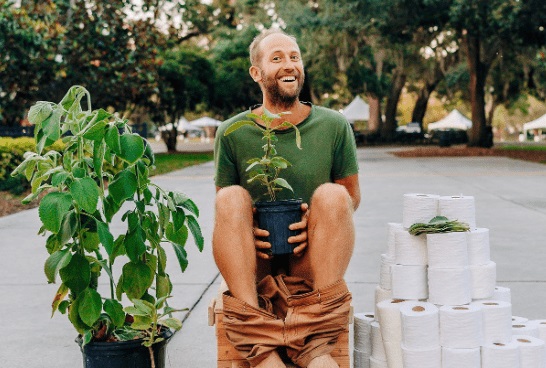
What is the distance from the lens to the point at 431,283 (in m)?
3.25

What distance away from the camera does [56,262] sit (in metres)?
2.94

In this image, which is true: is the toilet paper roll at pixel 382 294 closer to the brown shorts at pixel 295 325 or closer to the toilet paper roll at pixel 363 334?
the toilet paper roll at pixel 363 334

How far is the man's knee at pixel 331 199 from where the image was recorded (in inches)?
121

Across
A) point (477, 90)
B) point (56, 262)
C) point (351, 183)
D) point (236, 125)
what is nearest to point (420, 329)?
point (351, 183)

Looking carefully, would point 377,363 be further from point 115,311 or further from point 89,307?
point 89,307

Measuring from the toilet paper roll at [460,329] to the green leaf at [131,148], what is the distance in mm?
1407

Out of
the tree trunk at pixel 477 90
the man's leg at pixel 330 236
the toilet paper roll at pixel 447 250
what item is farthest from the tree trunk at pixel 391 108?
the man's leg at pixel 330 236

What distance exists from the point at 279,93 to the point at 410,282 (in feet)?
3.48

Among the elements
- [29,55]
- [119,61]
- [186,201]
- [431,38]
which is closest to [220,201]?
[186,201]

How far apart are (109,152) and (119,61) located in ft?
59.4

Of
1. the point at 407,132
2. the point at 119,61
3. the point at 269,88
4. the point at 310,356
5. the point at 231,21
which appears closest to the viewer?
Result: the point at 310,356

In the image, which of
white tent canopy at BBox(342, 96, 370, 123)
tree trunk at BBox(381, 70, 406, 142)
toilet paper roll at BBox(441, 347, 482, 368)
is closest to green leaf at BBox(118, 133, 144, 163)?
toilet paper roll at BBox(441, 347, 482, 368)

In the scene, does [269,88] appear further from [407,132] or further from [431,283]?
[407,132]

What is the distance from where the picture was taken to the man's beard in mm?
3457
